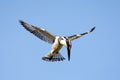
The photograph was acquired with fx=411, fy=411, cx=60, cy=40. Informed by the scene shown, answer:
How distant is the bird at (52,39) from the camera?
49.5 feet

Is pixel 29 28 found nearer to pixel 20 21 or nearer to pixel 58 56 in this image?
pixel 20 21

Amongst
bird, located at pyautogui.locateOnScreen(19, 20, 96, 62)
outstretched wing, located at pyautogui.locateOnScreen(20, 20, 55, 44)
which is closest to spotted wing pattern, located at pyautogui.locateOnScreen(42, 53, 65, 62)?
bird, located at pyautogui.locateOnScreen(19, 20, 96, 62)

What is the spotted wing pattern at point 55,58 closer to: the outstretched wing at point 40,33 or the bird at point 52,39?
the bird at point 52,39

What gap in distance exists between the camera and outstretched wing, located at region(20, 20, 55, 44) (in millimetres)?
15547

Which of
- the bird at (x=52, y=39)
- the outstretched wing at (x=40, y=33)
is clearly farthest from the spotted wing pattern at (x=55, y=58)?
the outstretched wing at (x=40, y=33)

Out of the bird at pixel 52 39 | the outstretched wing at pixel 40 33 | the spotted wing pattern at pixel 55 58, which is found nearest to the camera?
the bird at pixel 52 39

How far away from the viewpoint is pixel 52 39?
1555 centimetres

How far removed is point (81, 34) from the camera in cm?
1556

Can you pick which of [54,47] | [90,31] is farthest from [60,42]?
[90,31]

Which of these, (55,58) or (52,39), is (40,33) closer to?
(52,39)

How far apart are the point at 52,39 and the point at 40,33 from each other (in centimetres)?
56

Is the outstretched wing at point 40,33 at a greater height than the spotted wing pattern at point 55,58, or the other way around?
the outstretched wing at point 40,33

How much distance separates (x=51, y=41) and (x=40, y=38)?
45cm

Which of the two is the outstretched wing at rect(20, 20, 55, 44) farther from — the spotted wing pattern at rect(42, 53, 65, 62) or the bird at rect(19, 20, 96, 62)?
the spotted wing pattern at rect(42, 53, 65, 62)
